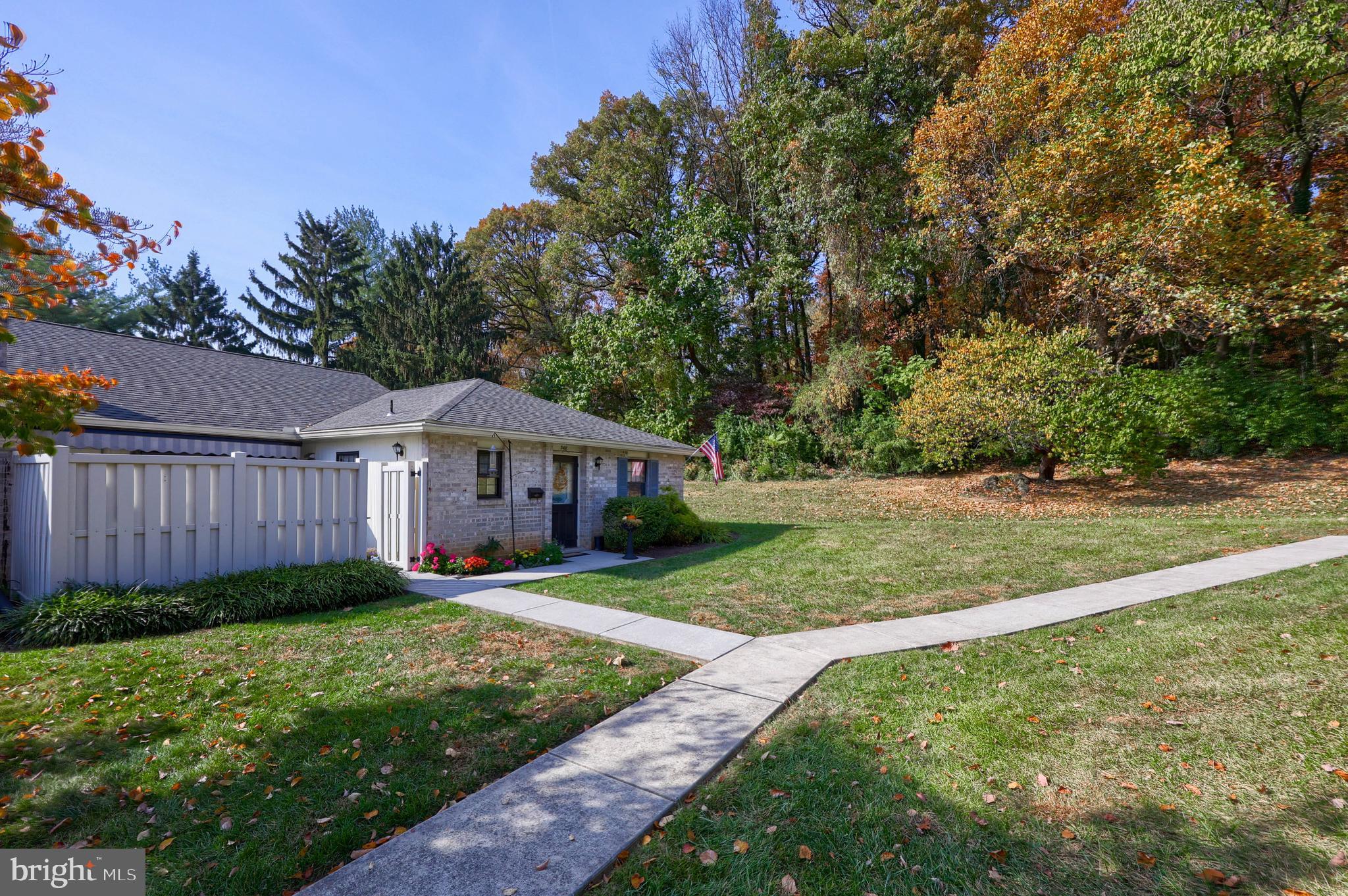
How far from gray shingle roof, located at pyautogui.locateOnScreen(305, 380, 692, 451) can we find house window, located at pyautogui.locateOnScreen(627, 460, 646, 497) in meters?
0.64

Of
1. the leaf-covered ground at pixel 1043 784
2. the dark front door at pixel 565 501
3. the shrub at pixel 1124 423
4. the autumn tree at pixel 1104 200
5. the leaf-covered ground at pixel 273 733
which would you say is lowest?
the leaf-covered ground at pixel 1043 784

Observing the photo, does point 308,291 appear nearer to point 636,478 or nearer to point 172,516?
point 636,478

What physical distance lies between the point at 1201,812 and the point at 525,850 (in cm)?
339

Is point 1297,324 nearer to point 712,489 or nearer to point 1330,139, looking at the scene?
point 1330,139

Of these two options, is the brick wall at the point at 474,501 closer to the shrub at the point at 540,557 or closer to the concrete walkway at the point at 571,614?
the shrub at the point at 540,557

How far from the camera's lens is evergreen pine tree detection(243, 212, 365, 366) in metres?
33.3

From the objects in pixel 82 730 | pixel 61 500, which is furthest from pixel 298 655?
pixel 61 500

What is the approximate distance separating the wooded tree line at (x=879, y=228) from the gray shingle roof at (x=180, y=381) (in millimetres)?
13455

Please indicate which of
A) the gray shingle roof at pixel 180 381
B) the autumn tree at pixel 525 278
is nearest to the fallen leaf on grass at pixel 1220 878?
the gray shingle roof at pixel 180 381

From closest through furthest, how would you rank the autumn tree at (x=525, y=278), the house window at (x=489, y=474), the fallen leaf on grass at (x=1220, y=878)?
the fallen leaf on grass at (x=1220, y=878) → the house window at (x=489, y=474) → the autumn tree at (x=525, y=278)

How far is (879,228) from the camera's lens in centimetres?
2162

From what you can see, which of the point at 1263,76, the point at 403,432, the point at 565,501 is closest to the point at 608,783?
the point at 403,432

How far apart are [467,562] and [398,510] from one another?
1.50m

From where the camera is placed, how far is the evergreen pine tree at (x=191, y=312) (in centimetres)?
3391
